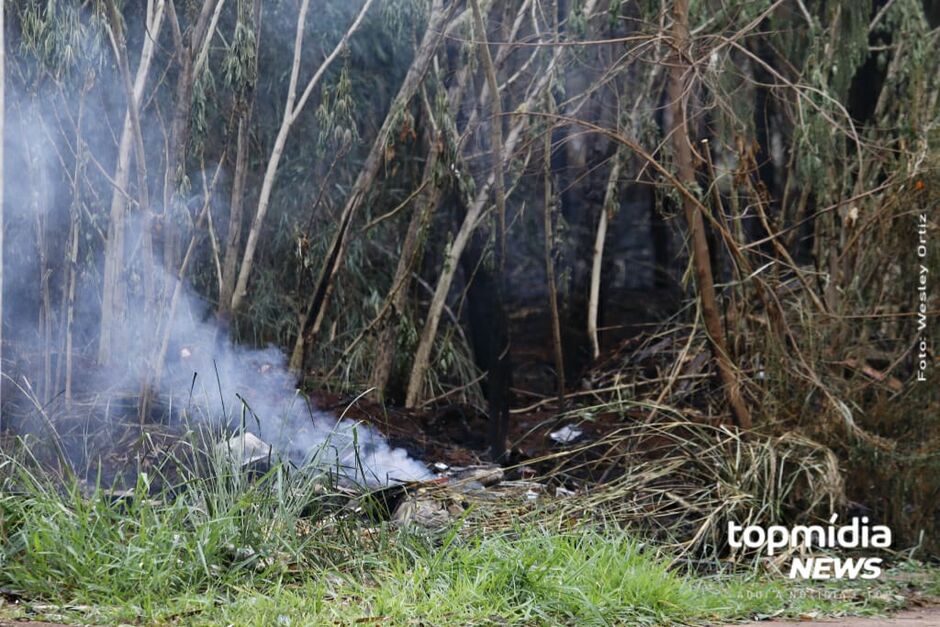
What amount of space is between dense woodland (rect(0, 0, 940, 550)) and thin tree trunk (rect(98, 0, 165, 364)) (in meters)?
0.01

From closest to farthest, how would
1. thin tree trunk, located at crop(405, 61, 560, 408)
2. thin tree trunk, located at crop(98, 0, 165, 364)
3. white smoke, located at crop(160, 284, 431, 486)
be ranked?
white smoke, located at crop(160, 284, 431, 486) → thin tree trunk, located at crop(98, 0, 165, 364) → thin tree trunk, located at crop(405, 61, 560, 408)

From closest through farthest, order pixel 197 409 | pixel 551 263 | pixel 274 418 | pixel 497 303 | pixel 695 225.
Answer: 1. pixel 197 409
2. pixel 274 418
3. pixel 695 225
4. pixel 497 303
5. pixel 551 263

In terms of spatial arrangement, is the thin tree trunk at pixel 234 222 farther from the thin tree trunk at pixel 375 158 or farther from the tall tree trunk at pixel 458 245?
the tall tree trunk at pixel 458 245

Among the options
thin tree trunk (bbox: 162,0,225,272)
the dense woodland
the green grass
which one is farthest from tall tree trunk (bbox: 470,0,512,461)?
thin tree trunk (bbox: 162,0,225,272)

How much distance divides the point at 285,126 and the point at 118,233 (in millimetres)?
1055

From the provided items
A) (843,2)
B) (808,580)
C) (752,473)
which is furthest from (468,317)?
(843,2)

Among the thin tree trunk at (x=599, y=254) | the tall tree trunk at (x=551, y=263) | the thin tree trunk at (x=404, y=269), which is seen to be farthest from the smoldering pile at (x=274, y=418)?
the thin tree trunk at (x=599, y=254)

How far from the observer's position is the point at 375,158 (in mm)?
5852

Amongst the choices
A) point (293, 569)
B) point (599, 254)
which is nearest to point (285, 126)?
point (599, 254)

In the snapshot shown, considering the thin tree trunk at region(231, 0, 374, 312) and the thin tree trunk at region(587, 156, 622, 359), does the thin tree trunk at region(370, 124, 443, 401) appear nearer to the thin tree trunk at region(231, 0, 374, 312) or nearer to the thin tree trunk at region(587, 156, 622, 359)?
the thin tree trunk at region(231, 0, 374, 312)

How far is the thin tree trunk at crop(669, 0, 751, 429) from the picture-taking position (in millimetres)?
5711

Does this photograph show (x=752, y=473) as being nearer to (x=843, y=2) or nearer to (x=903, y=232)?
(x=903, y=232)

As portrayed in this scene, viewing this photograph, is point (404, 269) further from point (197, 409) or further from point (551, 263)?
point (197, 409)

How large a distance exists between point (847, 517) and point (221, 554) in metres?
3.37
